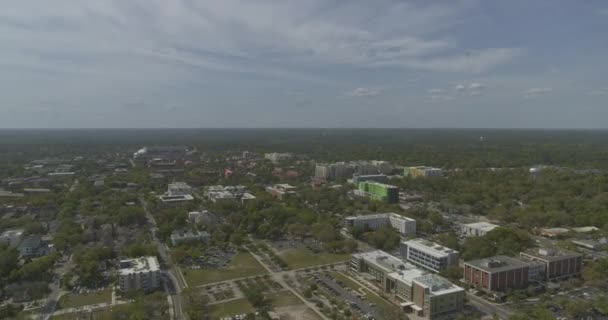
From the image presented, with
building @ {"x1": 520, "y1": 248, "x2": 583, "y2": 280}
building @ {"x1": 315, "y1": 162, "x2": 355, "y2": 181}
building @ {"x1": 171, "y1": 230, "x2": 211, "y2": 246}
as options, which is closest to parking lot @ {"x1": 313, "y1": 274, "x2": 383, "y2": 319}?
building @ {"x1": 171, "y1": 230, "x2": 211, "y2": 246}

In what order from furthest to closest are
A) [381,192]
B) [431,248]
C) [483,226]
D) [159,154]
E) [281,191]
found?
[159,154]
[281,191]
[381,192]
[483,226]
[431,248]

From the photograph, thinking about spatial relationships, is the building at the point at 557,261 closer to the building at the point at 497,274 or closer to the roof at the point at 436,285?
the building at the point at 497,274

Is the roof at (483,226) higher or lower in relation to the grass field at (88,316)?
higher

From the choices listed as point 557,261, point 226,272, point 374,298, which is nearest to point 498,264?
point 557,261

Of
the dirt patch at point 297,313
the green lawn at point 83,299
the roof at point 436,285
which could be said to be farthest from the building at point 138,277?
the roof at point 436,285

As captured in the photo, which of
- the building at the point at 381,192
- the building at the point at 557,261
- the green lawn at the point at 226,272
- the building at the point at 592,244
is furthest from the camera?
the building at the point at 381,192

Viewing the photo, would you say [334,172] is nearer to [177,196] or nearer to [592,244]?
[177,196]

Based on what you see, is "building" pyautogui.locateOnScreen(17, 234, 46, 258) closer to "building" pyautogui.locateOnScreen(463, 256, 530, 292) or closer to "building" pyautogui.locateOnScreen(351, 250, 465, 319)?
"building" pyautogui.locateOnScreen(351, 250, 465, 319)

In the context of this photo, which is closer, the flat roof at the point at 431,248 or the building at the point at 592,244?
the flat roof at the point at 431,248
